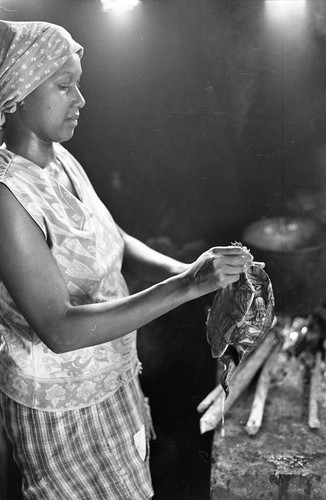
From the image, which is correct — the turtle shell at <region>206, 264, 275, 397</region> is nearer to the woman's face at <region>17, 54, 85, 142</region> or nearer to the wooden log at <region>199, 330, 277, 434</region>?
the wooden log at <region>199, 330, 277, 434</region>

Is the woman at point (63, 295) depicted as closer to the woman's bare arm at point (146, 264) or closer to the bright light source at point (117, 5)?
the woman's bare arm at point (146, 264)

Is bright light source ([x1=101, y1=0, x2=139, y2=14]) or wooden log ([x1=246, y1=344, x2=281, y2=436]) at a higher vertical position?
bright light source ([x1=101, y1=0, x2=139, y2=14])

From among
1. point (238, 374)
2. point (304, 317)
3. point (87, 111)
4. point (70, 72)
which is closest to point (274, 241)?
point (304, 317)

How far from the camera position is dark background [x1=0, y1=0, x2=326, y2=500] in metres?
2.21

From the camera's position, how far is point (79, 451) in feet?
6.20

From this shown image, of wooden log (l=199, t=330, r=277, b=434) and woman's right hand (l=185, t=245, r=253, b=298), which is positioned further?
wooden log (l=199, t=330, r=277, b=434)

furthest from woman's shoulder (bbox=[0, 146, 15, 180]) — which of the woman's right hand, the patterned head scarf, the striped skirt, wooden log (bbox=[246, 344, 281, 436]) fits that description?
wooden log (bbox=[246, 344, 281, 436])

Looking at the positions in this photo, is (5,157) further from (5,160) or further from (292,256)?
(292,256)

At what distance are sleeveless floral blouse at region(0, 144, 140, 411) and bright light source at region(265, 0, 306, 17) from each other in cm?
87

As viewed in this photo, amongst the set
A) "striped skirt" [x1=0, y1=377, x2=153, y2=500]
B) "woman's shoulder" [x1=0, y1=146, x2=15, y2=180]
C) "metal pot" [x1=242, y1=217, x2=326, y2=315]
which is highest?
"woman's shoulder" [x1=0, y1=146, x2=15, y2=180]

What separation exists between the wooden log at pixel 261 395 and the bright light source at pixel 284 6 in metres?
1.27

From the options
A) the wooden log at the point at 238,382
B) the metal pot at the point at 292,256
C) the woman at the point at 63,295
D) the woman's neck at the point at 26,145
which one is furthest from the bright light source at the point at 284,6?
the wooden log at the point at 238,382

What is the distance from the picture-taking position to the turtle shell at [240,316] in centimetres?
180

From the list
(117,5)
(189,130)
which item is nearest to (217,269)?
(189,130)
